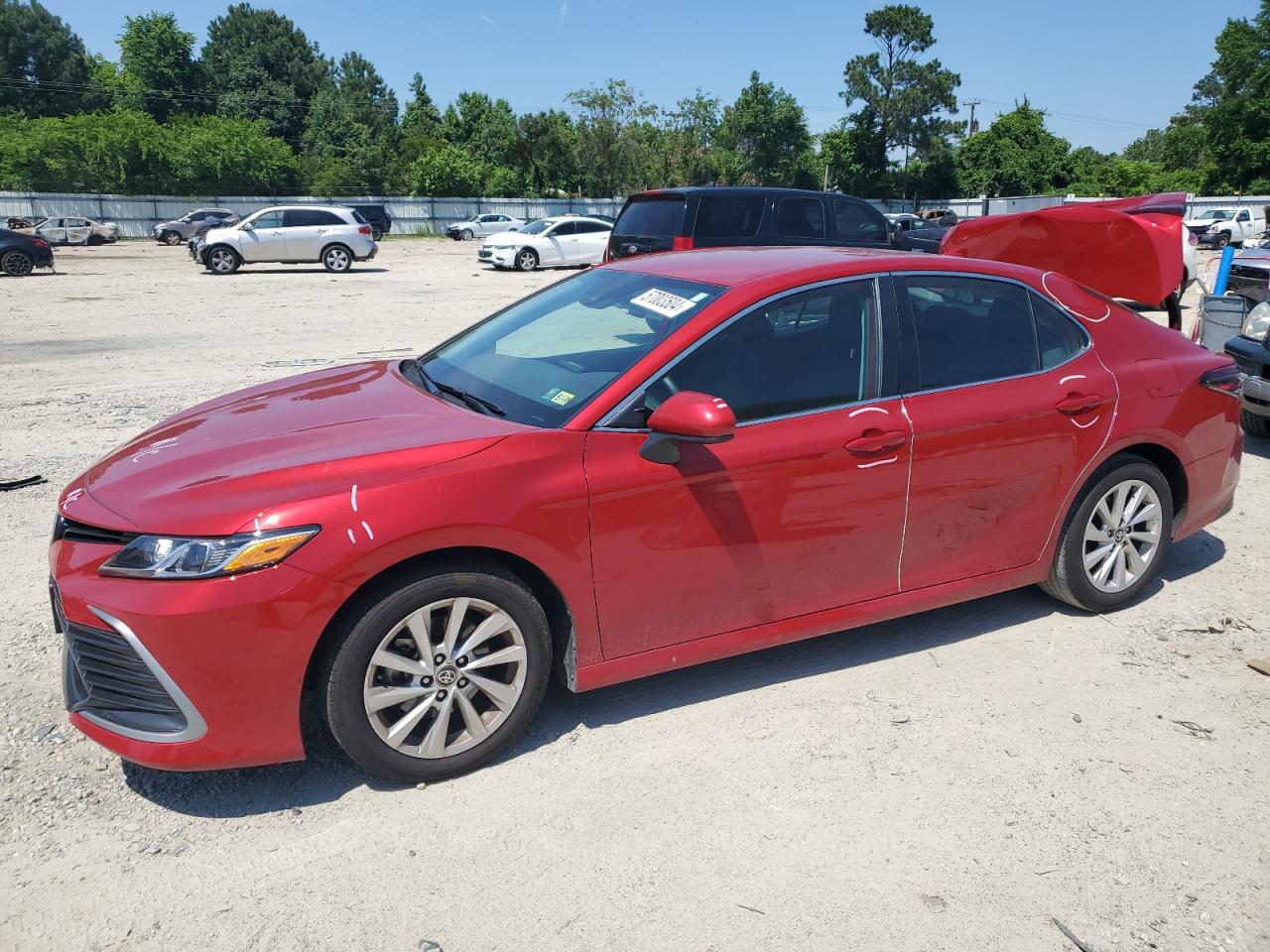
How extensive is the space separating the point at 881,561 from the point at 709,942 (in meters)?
1.75

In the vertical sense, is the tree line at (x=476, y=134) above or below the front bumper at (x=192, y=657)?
above

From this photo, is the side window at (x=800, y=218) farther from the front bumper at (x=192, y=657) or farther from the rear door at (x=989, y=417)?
the front bumper at (x=192, y=657)

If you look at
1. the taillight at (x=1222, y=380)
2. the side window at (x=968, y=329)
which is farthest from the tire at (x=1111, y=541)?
the side window at (x=968, y=329)

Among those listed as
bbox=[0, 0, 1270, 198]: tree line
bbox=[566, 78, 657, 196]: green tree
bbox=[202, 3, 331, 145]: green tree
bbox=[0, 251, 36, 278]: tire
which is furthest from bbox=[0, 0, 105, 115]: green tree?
bbox=[0, 251, 36, 278]: tire

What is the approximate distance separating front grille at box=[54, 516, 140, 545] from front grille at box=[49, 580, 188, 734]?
178 mm

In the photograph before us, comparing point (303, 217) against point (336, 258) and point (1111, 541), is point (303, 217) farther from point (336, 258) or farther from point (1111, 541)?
point (1111, 541)

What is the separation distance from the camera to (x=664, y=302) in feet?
12.4

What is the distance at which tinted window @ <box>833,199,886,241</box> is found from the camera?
40.5 ft

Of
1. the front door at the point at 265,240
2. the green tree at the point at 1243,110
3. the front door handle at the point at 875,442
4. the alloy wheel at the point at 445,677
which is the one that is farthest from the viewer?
the green tree at the point at 1243,110

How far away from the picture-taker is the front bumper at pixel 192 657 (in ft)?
9.12

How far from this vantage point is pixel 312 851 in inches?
114

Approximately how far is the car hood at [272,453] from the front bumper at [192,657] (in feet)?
0.66

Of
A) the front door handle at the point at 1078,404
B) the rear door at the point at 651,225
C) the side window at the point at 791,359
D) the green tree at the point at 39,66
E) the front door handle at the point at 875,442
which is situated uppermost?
the green tree at the point at 39,66

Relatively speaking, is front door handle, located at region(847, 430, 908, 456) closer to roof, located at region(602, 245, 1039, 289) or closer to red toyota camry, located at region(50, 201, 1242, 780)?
red toyota camry, located at region(50, 201, 1242, 780)
